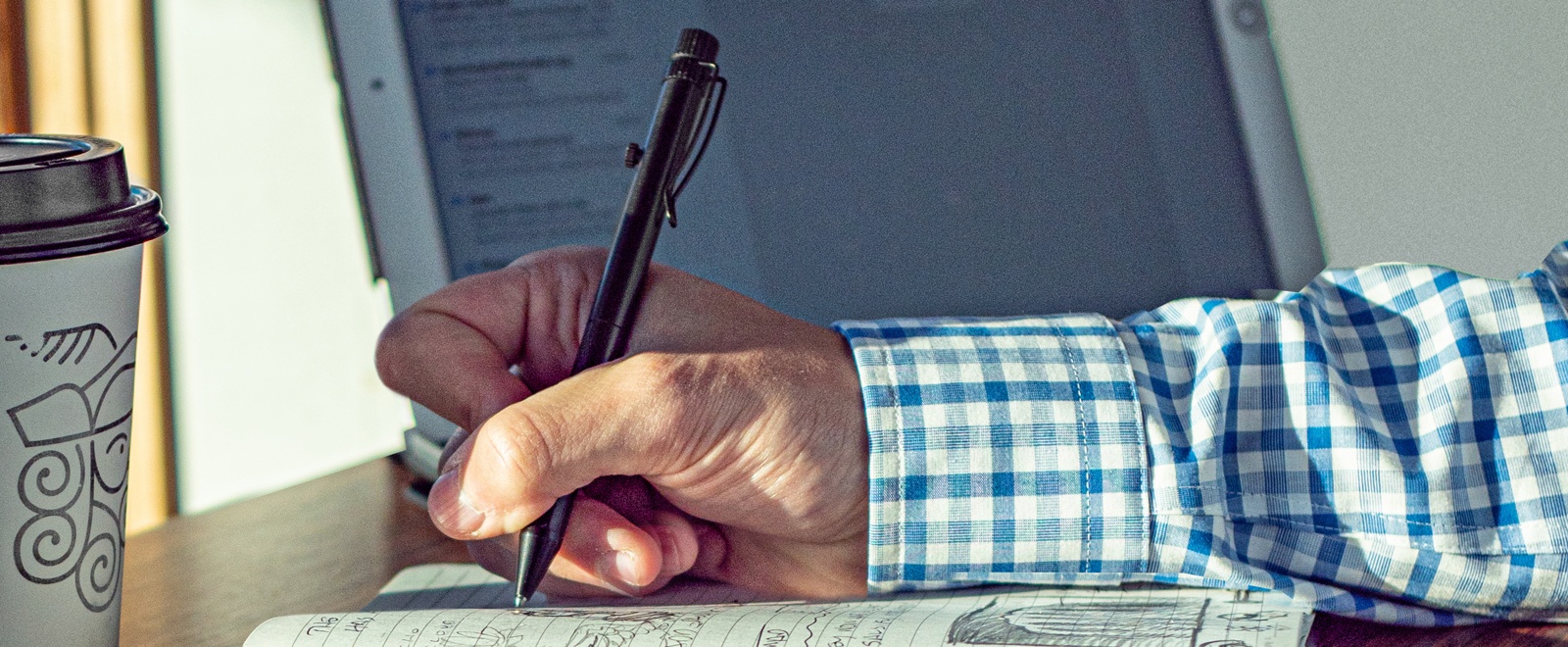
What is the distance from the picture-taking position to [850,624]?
1.14 ft

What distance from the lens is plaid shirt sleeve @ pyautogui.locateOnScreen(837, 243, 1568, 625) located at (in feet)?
1.31

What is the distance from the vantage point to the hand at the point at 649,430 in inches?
14.9

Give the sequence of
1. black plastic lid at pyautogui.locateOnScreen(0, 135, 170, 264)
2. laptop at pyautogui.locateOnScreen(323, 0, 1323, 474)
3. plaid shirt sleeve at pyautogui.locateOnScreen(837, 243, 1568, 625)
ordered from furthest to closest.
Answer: laptop at pyautogui.locateOnScreen(323, 0, 1323, 474)
plaid shirt sleeve at pyautogui.locateOnScreen(837, 243, 1568, 625)
black plastic lid at pyautogui.locateOnScreen(0, 135, 170, 264)

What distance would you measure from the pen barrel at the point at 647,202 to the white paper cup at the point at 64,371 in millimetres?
142

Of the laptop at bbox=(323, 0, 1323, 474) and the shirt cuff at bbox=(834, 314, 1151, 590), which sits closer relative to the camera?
the shirt cuff at bbox=(834, 314, 1151, 590)

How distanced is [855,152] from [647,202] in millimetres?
247

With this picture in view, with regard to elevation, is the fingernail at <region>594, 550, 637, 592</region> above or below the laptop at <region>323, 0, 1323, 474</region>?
below

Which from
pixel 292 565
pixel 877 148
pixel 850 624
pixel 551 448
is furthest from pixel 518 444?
pixel 877 148

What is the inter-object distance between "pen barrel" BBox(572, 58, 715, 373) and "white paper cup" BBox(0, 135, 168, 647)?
0.47 feet

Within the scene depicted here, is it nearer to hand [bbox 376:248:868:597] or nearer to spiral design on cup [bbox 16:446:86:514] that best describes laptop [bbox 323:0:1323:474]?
hand [bbox 376:248:868:597]

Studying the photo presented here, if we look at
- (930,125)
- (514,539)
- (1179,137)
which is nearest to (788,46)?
(930,125)

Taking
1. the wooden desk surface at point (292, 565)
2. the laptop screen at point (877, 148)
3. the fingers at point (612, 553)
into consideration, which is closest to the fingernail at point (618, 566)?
the fingers at point (612, 553)

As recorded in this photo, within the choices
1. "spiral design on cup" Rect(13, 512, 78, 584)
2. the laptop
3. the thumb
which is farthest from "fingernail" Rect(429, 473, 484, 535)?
the laptop

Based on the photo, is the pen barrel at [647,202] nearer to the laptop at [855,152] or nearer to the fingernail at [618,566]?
the fingernail at [618,566]
